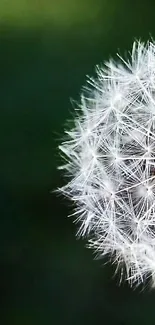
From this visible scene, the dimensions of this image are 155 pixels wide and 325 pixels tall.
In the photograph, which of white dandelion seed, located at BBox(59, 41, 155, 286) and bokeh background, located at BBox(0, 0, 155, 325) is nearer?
white dandelion seed, located at BBox(59, 41, 155, 286)

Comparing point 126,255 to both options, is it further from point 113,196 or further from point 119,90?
point 119,90

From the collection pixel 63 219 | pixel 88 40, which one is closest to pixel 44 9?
pixel 88 40

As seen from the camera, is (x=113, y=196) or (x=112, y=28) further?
(x=112, y=28)

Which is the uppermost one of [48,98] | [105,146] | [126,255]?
[48,98]

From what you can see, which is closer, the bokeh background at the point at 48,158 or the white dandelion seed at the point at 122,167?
the white dandelion seed at the point at 122,167
